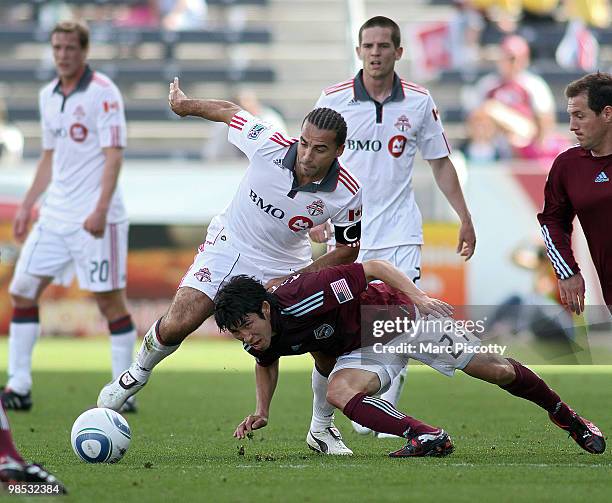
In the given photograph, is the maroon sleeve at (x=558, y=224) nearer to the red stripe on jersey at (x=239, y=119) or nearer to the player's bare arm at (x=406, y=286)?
the player's bare arm at (x=406, y=286)

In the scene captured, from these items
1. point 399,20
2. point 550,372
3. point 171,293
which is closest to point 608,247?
point 550,372

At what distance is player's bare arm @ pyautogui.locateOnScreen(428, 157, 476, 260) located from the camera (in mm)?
8328

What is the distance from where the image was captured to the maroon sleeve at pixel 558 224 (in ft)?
22.6

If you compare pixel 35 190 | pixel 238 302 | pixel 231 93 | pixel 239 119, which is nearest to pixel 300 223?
pixel 239 119

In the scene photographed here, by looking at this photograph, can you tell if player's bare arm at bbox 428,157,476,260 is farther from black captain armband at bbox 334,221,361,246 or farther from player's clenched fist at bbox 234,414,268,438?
player's clenched fist at bbox 234,414,268,438

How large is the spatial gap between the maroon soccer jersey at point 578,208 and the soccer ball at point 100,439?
2598 mm

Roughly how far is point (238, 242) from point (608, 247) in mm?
2160

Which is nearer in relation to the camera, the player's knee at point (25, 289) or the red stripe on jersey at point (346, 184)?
the red stripe on jersey at point (346, 184)

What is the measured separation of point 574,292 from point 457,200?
1738 millimetres

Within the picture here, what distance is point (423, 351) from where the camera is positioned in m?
6.75

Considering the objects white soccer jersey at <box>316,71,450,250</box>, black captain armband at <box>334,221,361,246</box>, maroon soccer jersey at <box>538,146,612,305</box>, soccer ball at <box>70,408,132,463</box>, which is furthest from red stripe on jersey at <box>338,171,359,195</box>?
soccer ball at <box>70,408,132,463</box>

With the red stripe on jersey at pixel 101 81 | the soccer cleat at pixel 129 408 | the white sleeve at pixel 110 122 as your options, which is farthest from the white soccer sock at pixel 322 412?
the red stripe on jersey at pixel 101 81

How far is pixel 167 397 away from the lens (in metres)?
10.4

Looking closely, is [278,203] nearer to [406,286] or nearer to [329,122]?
[329,122]
